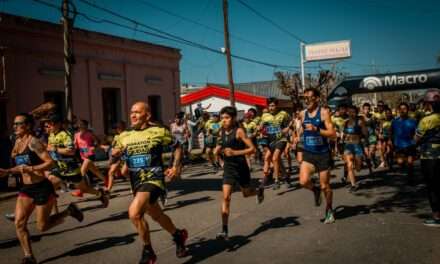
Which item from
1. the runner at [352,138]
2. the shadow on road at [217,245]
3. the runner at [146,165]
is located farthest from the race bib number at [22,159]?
the runner at [352,138]

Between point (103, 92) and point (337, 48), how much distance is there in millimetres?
34117

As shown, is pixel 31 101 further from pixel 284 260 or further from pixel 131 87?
pixel 284 260

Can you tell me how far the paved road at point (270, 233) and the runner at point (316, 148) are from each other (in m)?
0.55

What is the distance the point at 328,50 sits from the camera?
156ft

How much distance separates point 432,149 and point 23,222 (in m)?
5.36

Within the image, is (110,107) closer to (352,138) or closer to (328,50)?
(352,138)

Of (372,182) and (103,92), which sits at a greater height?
(103,92)

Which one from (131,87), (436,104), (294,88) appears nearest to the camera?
(436,104)

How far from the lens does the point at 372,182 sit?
10.3 m

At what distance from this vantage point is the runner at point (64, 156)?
7.72 meters

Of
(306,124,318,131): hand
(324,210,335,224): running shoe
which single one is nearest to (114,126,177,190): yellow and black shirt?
(306,124,318,131): hand

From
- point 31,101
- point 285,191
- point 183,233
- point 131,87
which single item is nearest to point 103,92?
point 131,87

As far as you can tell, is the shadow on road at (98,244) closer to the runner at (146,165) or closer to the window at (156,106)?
the runner at (146,165)

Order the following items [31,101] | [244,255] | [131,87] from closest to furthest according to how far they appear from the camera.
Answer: [244,255]
[31,101]
[131,87]
